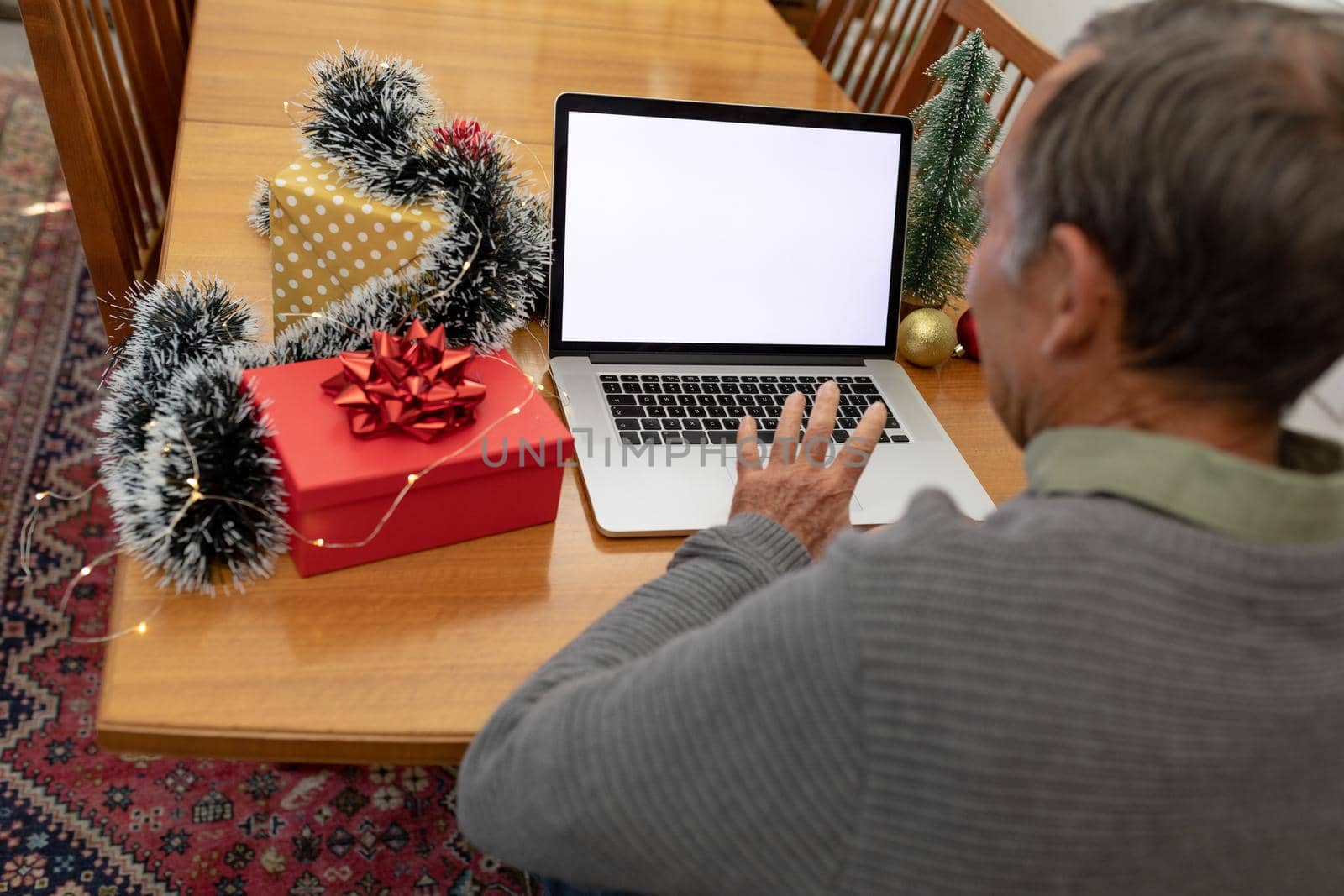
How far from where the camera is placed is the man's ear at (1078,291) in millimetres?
512

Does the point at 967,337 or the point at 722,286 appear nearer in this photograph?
the point at 722,286

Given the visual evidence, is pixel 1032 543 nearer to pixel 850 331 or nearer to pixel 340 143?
pixel 850 331

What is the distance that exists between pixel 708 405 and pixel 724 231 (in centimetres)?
18

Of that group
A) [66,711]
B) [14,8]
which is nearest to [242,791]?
[66,711]

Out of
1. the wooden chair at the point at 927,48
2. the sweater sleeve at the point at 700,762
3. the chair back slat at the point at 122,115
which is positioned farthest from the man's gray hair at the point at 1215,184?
the chair back slat at the point at 122,115

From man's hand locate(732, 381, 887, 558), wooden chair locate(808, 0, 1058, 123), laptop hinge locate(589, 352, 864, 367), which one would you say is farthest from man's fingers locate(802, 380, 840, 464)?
wooden chair locate(808, 0, 1058, 123)

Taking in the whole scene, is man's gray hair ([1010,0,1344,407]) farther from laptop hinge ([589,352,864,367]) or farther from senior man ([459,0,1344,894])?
laptop hinge ([589,352,864,367])

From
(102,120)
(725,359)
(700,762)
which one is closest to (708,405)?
(725,359)

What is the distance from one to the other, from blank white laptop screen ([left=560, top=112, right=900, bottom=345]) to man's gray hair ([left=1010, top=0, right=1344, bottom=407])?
1.51 feet

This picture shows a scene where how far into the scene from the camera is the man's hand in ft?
2.61

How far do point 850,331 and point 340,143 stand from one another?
53cm

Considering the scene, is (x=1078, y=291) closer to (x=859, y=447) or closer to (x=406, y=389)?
(x=859, y=447)

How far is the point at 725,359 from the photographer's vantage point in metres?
1.00

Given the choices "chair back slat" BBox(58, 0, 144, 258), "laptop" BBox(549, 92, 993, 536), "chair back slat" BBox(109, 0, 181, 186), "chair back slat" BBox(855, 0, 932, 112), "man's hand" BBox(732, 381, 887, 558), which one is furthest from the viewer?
"chair back slat" BBox(855, 0, 932, 112)
